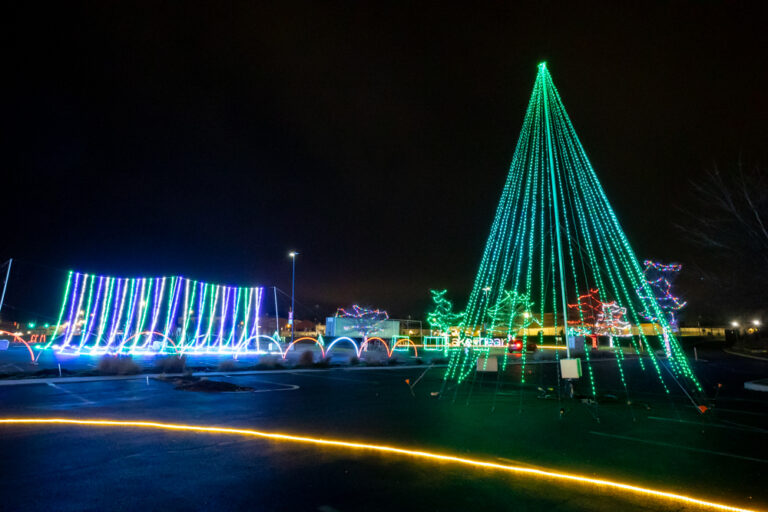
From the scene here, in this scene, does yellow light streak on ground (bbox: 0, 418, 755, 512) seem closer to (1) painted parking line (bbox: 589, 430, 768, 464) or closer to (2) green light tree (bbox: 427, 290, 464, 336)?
(1) painted parking line (bbox: 589, 430, 768, 464)

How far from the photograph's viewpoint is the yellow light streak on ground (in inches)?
195

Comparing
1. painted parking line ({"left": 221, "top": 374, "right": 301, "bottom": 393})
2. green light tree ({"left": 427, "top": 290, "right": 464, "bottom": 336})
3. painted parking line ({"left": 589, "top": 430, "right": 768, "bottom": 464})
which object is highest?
green light tree ({"left": 427, "top": 290, "right": 464, "bottom": 336})

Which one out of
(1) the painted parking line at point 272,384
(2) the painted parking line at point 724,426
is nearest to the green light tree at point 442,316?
(1) the painted parking line at point 272,384

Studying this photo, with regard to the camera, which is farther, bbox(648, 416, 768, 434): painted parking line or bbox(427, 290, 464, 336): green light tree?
bbox(427, 290, 464, 336): green light tree

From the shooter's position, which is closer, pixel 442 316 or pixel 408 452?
pixel 408 452

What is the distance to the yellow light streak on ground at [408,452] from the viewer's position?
495 centimetres

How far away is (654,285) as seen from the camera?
140 ft

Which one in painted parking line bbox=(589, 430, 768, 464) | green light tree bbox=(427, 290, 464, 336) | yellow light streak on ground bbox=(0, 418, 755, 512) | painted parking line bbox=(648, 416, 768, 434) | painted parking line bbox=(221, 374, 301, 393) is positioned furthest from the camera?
green light tree bbox=(427, 290, 464, 336)

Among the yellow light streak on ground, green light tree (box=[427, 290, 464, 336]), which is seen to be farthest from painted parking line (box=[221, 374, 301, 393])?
green light tree (box=[427, 290, 464, 336])

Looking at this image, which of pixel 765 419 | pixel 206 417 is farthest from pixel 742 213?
pixel 206 417

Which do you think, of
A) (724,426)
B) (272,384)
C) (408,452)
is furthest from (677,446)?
(272,384)

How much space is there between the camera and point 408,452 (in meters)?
6.65

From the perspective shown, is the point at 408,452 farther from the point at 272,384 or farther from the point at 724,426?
the point at 272,384

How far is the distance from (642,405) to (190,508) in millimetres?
10980
